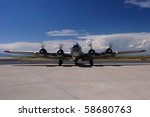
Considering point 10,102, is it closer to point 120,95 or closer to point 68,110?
point 68,110

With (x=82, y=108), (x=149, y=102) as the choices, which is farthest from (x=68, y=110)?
(x=149, y=102)

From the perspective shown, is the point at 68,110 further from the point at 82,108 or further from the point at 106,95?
the point at 106,95

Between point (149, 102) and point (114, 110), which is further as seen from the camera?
point (149, 102)

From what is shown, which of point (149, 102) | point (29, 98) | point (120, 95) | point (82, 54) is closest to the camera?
point (149, 102)

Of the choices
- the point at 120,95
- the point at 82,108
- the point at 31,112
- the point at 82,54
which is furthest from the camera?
the point at 82,54

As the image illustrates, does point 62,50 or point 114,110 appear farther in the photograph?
point 62,50

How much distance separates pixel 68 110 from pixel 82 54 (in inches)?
1259

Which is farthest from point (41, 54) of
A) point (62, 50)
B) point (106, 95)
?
point (106, 95)

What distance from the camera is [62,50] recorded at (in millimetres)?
40344

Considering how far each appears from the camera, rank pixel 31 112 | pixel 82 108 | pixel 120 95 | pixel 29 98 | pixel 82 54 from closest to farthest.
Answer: pixel 31 112
pixel 82 108
pixel 29 98
pixel 120 95
pixel 82 54

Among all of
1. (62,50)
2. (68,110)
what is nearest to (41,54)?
(62,50)

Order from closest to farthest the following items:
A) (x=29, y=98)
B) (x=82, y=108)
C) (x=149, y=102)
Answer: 1. (x=82, y=108)
2. (x=149, y=102)
3. (x=29, y=98)

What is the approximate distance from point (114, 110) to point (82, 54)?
3198 cm

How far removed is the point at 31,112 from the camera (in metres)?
7.50
